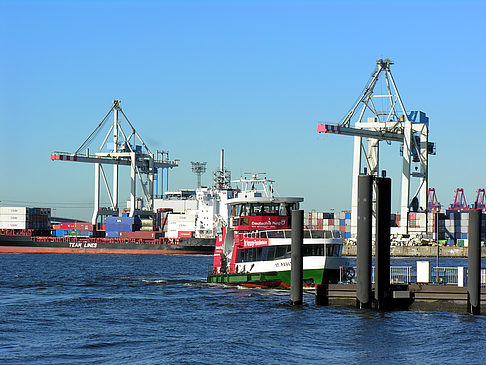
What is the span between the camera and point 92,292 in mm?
47656

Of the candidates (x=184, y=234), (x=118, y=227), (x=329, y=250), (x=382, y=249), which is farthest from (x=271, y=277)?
(x=118, y=227)

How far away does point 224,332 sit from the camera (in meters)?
30.8

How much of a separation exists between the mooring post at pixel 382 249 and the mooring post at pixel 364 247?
18.1 inches

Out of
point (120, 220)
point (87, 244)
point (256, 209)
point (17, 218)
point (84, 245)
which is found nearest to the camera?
point (256, 209)

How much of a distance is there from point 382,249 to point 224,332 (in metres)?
7.80

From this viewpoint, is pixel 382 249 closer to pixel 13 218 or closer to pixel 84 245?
pixel 84 245

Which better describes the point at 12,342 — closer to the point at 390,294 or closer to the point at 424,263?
the point at 390,294

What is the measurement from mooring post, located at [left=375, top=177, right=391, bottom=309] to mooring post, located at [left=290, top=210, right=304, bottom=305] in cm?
336

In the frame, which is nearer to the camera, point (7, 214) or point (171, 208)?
point (7, 214)

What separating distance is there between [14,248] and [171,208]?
48182mm

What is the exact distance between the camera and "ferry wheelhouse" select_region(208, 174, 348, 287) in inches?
1660

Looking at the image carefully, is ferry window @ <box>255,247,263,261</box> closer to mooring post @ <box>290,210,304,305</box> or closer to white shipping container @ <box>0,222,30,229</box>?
mooring post @ <box>290,210,304,305</box>

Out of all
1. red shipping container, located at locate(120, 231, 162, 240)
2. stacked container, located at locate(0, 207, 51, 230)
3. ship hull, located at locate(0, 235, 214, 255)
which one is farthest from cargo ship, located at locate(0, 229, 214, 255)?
stacked container, located at locate(0, 207, 51, 230)

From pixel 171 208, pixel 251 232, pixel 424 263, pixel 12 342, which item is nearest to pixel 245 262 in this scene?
pixel 251 232
